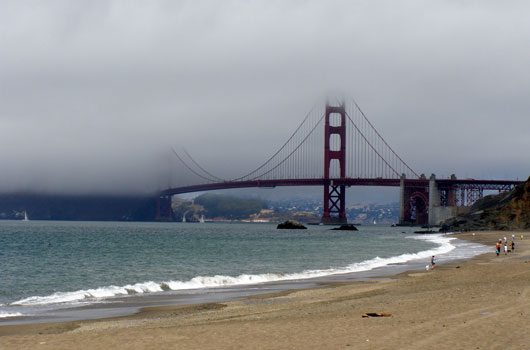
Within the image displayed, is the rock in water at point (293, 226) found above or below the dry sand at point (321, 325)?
below

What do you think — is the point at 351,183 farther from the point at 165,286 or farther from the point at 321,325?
the point at 321,325

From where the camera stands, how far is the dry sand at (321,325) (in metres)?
9.45

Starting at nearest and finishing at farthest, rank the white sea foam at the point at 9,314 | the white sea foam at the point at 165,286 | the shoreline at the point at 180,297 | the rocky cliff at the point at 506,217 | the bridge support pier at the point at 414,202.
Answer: the shoreline at the point at 180,297, the white sea foam at the point at 9,314, the white sea foam at the point at 165,286, the rocky cliff at the point at 506,217, the bridge support pier at the point at 414,202

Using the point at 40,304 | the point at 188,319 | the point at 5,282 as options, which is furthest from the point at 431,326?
the point at 5,282

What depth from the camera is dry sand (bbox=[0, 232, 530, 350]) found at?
945 centimetres

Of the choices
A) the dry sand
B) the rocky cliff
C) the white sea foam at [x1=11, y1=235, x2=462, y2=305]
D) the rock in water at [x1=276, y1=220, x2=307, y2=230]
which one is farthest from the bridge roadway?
the dry sand

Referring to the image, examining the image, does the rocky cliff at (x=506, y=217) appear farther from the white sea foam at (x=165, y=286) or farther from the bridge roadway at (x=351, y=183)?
the white sea foam at (x=165, y=286)

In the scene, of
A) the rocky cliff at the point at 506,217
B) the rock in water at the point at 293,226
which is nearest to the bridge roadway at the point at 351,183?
the rock in water at the point at 293,226

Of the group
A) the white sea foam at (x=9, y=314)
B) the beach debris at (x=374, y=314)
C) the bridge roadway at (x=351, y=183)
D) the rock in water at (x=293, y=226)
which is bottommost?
the rock in water at (x=293, y=226)

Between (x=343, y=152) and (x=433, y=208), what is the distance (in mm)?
22873

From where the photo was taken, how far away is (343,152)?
454 ft

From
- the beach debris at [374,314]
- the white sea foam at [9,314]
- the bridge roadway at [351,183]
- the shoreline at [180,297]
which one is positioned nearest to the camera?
the beach debris at [374,314]

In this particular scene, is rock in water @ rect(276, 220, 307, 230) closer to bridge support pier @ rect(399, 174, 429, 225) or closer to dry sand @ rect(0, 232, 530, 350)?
bridge support pier @ rect(399, 174, 429, 225)

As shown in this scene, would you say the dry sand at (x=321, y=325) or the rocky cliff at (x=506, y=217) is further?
the rocky cliff at (x=506, y=217)
